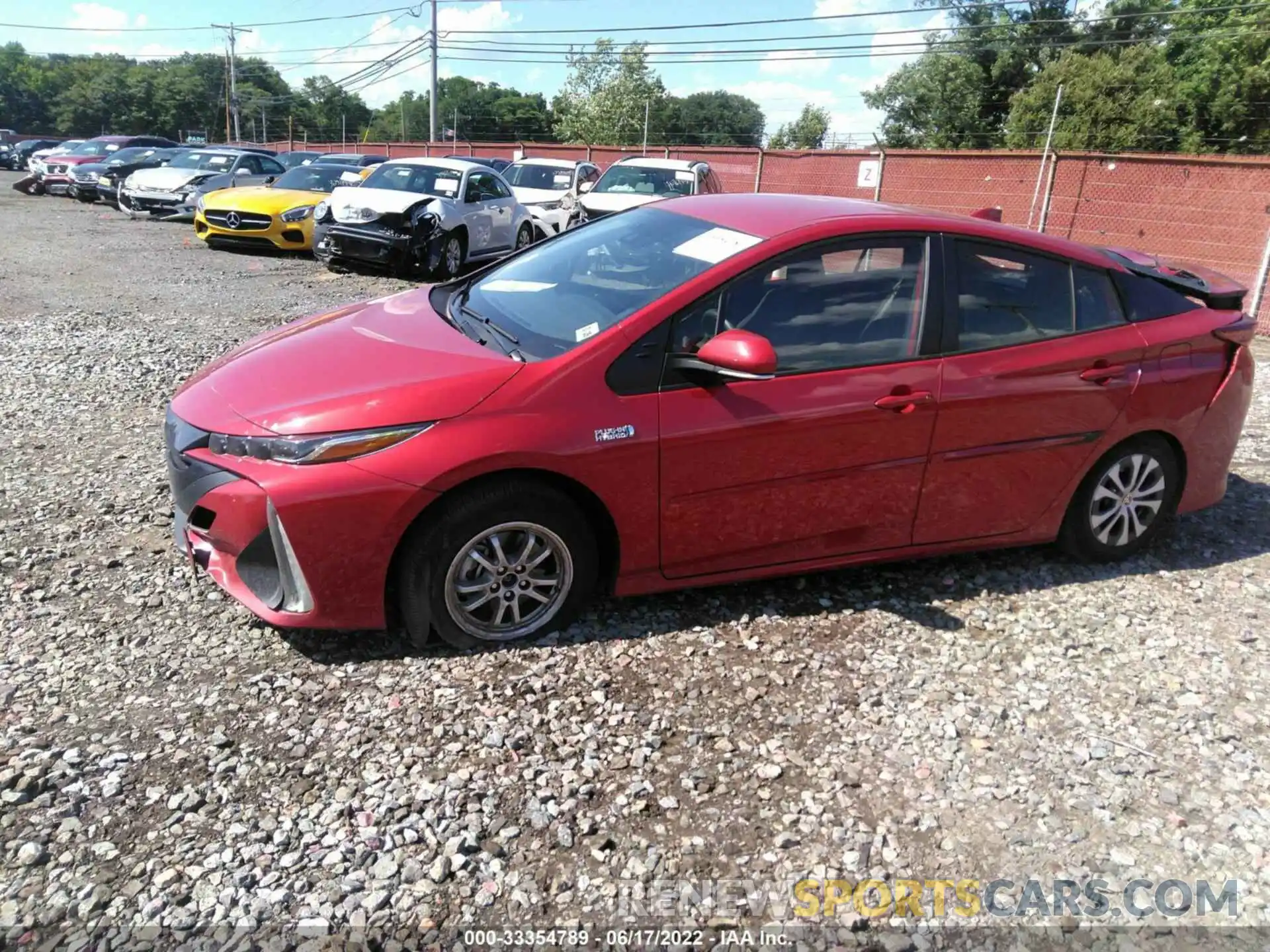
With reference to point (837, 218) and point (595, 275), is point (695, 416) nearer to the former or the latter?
point (595, 275)

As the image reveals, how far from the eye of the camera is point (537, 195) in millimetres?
16734

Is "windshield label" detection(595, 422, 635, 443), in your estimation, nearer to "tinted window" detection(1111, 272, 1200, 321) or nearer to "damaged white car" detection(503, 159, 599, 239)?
"tinted window" detection(1111, 272, 1200, 321)

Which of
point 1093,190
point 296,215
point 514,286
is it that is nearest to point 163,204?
point 296,215

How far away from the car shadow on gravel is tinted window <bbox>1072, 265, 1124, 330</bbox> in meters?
1.19

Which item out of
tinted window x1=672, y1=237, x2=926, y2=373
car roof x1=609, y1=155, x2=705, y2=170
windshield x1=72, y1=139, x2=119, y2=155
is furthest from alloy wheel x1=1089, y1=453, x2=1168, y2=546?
windshield x1=72, y1=139, x2=119, y2=155

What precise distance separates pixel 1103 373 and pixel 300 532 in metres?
3.50

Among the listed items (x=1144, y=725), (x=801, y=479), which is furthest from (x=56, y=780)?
(x=1144, y=725)

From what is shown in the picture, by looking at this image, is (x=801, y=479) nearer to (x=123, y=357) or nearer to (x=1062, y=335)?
(x=1062, y=335)

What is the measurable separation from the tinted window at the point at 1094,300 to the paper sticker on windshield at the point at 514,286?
2.42 metres

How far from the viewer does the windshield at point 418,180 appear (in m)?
12.9

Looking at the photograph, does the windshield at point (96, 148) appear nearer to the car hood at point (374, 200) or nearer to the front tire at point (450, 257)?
the car hood at point (374, 200)

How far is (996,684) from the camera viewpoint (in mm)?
3438

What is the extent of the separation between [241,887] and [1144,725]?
302cm

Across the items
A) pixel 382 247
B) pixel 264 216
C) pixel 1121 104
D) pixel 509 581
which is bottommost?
pixel 509 581
